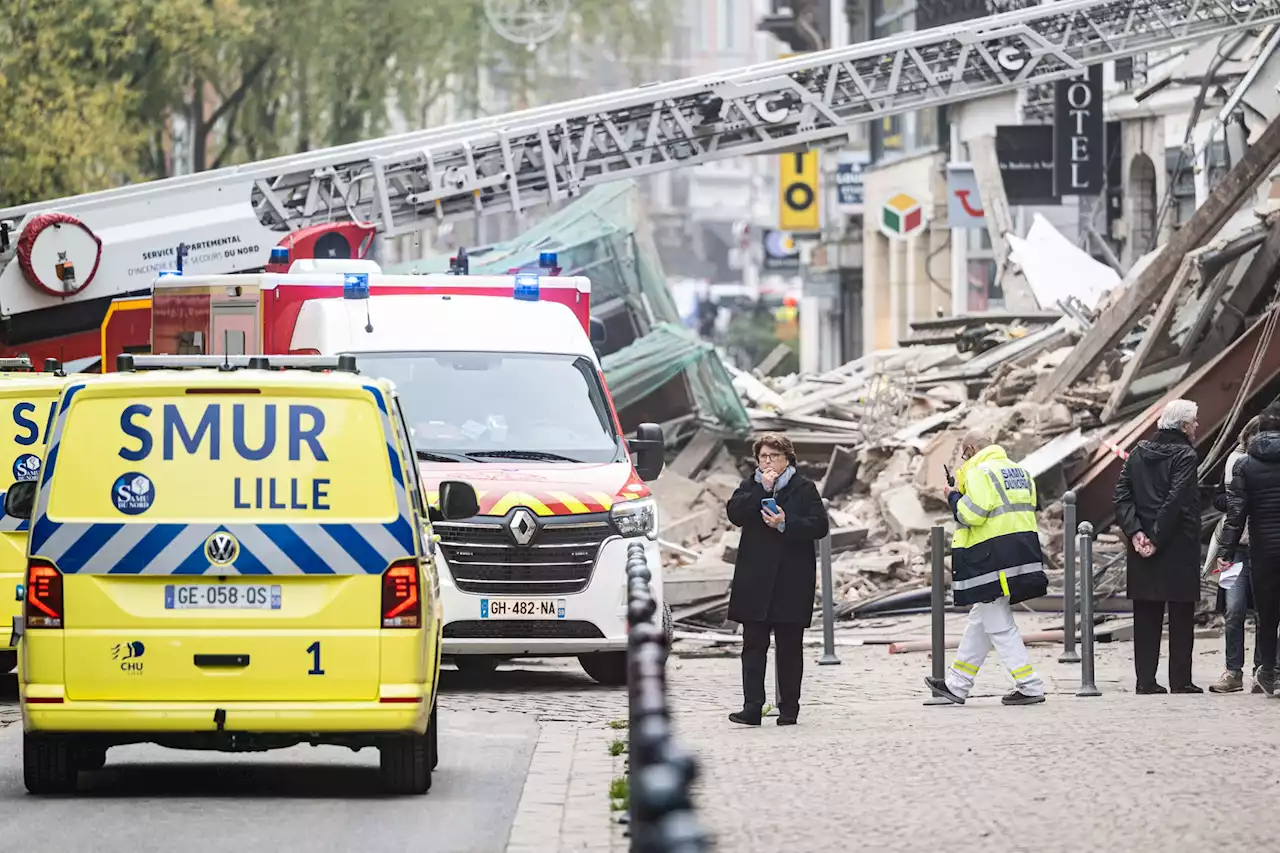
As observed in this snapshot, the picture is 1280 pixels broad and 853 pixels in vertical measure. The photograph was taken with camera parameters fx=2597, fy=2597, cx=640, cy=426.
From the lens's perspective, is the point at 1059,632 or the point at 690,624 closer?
the point at 1059,632

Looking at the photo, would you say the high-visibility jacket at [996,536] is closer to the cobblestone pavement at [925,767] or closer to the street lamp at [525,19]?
the cobblestone pavement at [925,767]

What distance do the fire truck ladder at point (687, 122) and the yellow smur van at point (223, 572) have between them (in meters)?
14.2

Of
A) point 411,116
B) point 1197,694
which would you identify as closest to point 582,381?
point 1197,694

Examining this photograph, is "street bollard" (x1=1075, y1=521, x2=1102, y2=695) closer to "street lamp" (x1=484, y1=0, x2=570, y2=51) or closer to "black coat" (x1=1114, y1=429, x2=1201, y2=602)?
"black coat" (x1=1114, y1=429, x2=1201, y2=602)

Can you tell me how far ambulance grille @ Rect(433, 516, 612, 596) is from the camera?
14773 mm

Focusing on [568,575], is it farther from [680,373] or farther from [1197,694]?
[680,373]

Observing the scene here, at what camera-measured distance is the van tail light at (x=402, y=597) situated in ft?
32.5

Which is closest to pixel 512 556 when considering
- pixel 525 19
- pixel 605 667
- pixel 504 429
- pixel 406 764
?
pixel 504 429

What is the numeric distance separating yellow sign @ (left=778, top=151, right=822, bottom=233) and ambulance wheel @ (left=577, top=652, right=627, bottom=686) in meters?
50.4

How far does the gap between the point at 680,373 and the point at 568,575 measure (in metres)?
11.6

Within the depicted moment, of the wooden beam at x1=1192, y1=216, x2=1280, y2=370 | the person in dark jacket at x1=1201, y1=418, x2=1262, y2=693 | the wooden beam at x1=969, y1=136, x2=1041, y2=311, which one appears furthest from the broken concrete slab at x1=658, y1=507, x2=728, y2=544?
the wooden beam at x1=969, y1=136, x2=1041, y2=311

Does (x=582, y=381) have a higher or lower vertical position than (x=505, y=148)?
lower

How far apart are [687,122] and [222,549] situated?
1814 cm

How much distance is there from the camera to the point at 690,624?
65.1 ft
